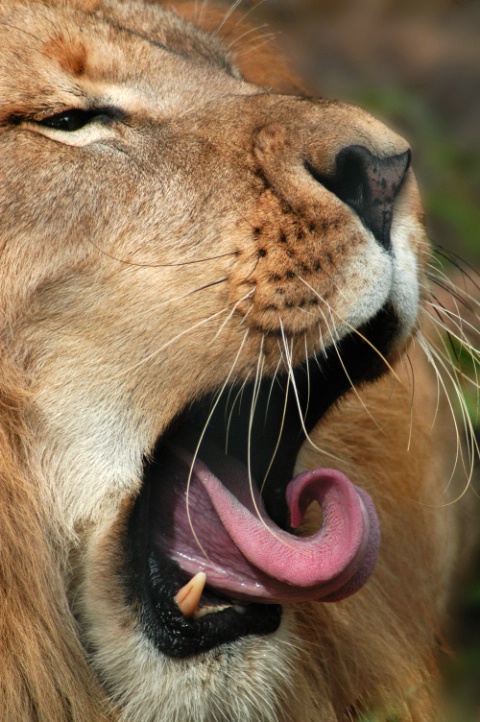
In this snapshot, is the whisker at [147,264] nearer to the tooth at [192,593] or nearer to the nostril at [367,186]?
the nostril at [367,186]

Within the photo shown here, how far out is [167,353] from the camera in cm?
228

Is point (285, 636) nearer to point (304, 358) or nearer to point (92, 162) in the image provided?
point (304, 358)

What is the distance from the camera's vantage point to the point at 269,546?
7.70 ft

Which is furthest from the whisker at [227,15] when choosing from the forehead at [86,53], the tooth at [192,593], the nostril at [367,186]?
the tooth at [192,593]

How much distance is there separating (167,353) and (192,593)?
19.7 inches

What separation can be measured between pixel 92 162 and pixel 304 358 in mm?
634

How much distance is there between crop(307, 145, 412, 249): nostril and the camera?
89.3 inches

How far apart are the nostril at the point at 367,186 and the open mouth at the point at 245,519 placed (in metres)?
0.19

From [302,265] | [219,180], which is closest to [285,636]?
[302,265]

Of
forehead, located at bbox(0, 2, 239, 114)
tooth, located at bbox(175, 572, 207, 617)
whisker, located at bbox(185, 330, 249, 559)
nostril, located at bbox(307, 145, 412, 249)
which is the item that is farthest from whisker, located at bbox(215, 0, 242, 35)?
tooth, located at bbox(175, 572, 207, 617)

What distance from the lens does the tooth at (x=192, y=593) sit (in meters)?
2.30

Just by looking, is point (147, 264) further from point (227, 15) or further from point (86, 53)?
point (227, 15)

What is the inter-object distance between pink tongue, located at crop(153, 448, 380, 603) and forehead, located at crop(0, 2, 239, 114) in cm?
87

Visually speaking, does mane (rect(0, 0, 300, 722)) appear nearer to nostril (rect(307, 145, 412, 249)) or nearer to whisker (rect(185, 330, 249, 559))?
whisker (rect(185, 330, 249, 559))
